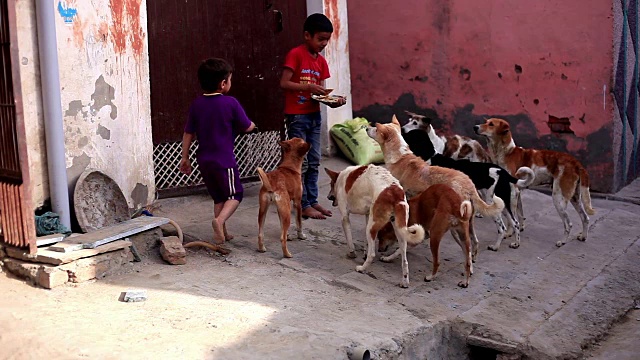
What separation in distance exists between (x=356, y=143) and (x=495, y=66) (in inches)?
79.9

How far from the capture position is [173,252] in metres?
6.64

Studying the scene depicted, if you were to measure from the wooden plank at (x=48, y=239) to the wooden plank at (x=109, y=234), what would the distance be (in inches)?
2.6

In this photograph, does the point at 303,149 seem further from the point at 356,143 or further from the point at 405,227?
the point at 356,143

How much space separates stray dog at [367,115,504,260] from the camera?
6.83 m

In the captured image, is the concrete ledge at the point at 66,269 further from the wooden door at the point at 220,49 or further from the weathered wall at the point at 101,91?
the wooden door at the point at 220,49

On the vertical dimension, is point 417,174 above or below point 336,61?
below

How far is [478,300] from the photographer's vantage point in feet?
21.4

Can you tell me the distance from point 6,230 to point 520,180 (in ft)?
15.7

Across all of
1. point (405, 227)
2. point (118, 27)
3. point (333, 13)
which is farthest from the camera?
point (333, 13)

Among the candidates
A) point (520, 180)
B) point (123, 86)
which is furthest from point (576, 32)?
point (123, 86)

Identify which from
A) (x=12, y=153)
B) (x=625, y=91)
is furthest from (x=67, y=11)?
(x=625, y=91)

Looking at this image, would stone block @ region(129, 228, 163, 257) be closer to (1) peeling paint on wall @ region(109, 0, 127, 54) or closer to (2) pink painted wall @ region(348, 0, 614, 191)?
(1) peeling paint on wall @ region(109, 0, 127, 54)

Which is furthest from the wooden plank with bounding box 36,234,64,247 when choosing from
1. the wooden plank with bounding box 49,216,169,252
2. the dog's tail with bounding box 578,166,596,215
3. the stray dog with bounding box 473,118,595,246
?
the dog's tail with bounding box 578,166,596,215

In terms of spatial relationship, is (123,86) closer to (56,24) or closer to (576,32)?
(56,24)
